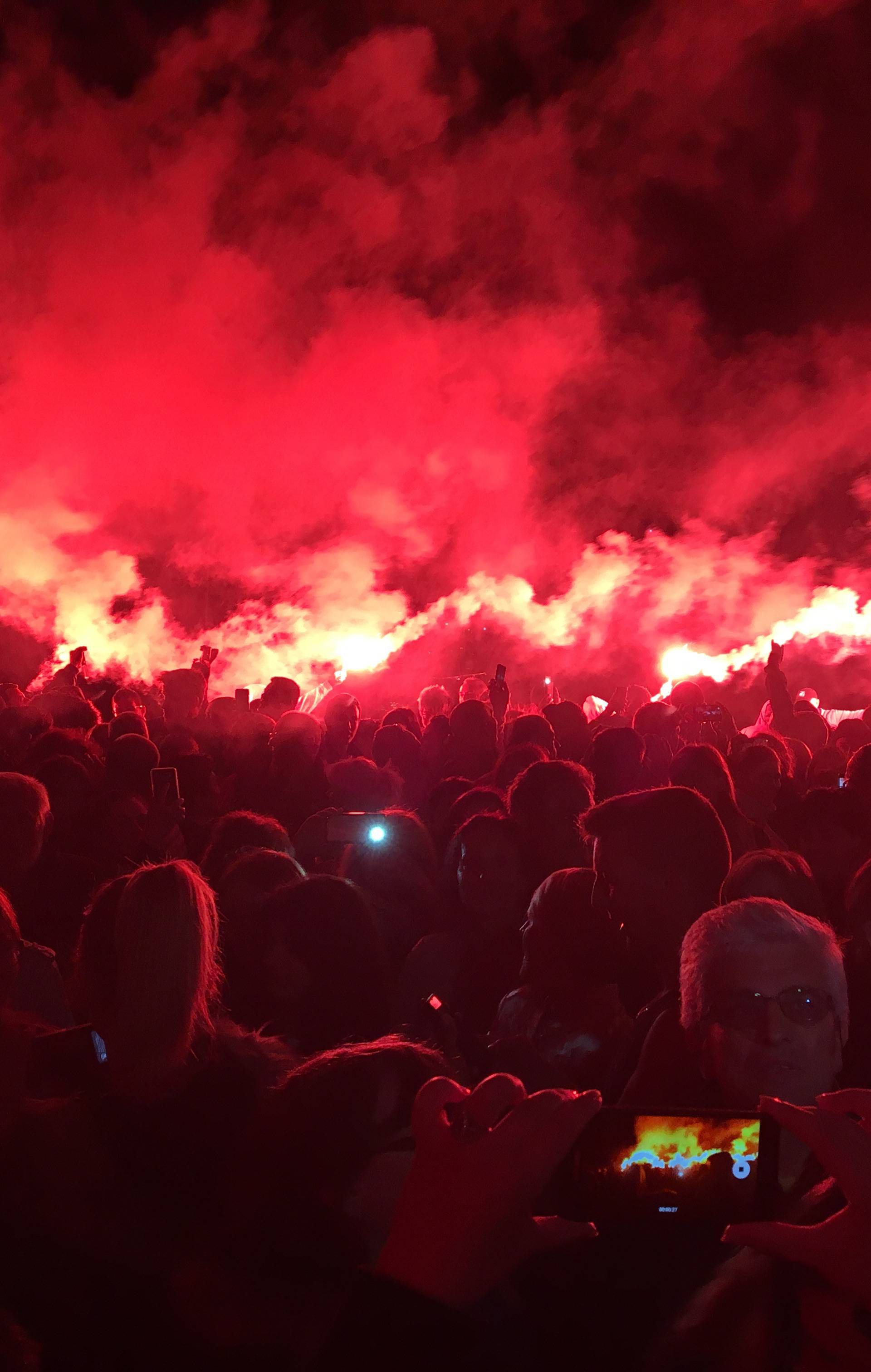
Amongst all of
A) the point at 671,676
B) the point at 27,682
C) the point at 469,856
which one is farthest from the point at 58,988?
the point at 671,676

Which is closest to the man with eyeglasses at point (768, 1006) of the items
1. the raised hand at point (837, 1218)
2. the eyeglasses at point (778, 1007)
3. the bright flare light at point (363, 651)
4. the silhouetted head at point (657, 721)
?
the eyeglasses at point (778, 1007)

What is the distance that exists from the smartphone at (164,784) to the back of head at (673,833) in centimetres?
280

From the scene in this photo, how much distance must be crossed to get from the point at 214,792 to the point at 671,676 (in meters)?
10.6

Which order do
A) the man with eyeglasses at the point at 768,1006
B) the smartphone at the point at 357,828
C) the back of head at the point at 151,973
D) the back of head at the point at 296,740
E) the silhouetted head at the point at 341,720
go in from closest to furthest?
the man with eyeglasses at the point at 768,1006 < the back of head at the point at 151,973 < the smartphone at the point at 357,828 < the back of head at the point at 296,740 < the silhouetted head at the point at 341,720

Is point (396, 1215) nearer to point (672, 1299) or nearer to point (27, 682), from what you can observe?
point (672, 1299)

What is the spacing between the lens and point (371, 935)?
3.00 metres

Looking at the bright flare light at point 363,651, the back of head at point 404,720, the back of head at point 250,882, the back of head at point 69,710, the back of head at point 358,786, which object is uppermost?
the bright flare light at point 363,651

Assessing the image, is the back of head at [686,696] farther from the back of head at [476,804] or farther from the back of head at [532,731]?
the back of head at [476,804]

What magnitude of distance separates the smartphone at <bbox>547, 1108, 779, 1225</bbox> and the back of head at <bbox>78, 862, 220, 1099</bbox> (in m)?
1.03

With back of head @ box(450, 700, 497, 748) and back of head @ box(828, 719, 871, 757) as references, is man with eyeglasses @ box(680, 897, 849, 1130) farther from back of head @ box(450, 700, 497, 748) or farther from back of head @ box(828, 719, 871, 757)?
back of head @ box(828, 719, 871, 757)

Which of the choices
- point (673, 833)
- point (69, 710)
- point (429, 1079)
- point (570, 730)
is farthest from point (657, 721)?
point (429, 1079)

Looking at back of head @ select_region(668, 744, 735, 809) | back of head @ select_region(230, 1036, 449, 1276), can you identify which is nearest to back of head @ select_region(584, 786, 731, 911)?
back of head @ select_region(668, 744, 735, 809)

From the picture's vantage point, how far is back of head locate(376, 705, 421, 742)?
24.0 feet

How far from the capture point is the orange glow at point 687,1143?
56.9 inches
